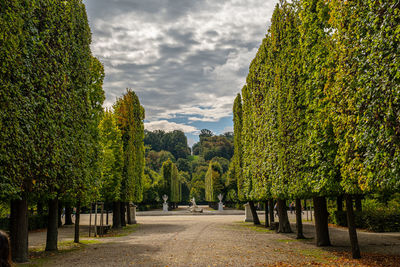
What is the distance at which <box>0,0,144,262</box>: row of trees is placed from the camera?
816 centimetres

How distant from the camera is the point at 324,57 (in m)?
10.3

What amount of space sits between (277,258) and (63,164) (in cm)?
747

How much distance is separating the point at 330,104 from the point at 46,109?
8.28 meters

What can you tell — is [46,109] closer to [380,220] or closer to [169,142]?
[380,220]

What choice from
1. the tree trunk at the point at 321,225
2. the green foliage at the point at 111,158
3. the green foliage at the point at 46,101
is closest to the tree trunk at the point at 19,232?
the green foliage at the point at 46,101

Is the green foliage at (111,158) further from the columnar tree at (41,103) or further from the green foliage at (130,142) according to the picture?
the columnar tree at (41,103)

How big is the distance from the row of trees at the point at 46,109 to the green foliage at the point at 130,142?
330 inches

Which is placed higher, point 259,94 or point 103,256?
point 259,94

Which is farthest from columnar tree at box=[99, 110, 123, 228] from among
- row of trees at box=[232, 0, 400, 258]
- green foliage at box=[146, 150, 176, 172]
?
green foliage at box=[146, 150, 176, 172]

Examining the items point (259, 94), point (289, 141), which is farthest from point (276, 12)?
point (289, 141)

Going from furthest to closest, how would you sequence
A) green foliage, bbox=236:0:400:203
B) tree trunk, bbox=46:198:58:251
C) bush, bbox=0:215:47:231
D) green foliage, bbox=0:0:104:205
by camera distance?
1. bush, bbox=0:215:47:231
2. tree trunk, bbox=46:198:58:251
3. green foliage, bbox=0:0:104:205
4. green foliage, bbox=236:0:400:203

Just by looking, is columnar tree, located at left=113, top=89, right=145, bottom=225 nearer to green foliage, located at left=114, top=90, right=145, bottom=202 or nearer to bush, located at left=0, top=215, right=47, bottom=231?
green foliage, located at left=114, top=90, right=145, bottom=202

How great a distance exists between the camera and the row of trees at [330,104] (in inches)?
267

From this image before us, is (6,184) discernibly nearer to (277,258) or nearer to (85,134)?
(85,134)
